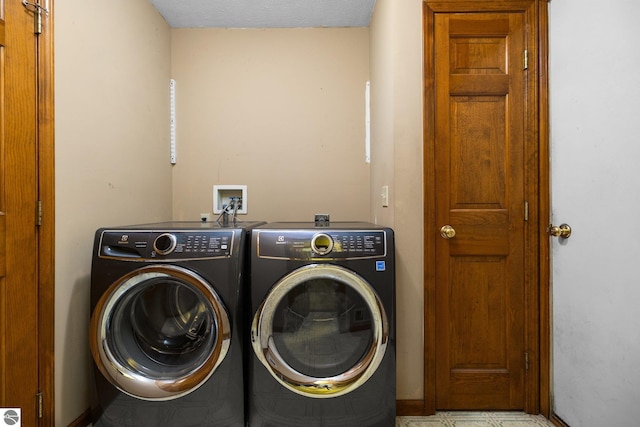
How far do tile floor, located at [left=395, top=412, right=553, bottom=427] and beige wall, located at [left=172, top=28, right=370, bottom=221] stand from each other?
4.26 ft

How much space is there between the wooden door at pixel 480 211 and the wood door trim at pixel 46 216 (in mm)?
1760

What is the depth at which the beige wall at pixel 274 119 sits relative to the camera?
246 cm

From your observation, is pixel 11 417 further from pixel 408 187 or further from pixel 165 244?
pixel 408 187

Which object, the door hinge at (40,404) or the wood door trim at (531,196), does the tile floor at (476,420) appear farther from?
the door hinge at (40,404)

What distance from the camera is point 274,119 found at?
247 centimetres

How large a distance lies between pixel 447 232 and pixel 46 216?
181 cm

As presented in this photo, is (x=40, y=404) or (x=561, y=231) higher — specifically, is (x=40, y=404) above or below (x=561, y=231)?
below

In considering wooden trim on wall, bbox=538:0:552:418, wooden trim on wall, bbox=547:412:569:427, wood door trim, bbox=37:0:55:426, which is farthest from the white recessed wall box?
wooden trim on wall, bbox=547:412:569:427

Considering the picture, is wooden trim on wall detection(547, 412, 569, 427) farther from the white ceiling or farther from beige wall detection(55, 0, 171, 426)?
the white ceiling

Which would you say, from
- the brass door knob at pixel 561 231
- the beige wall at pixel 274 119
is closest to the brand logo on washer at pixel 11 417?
the beige wall at pixel 274 119

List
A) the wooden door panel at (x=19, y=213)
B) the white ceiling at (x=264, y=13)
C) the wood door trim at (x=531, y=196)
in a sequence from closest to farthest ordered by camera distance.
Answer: the wooden door panel at (x=19, y=213) → the wood door trim at (x=531, y=196) → the white ceiling at (x=264, y=13)

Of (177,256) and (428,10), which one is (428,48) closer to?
(428,10)

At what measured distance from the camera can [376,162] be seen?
7.30ft

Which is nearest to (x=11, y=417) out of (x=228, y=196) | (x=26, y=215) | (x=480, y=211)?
(x=26, y=215)
